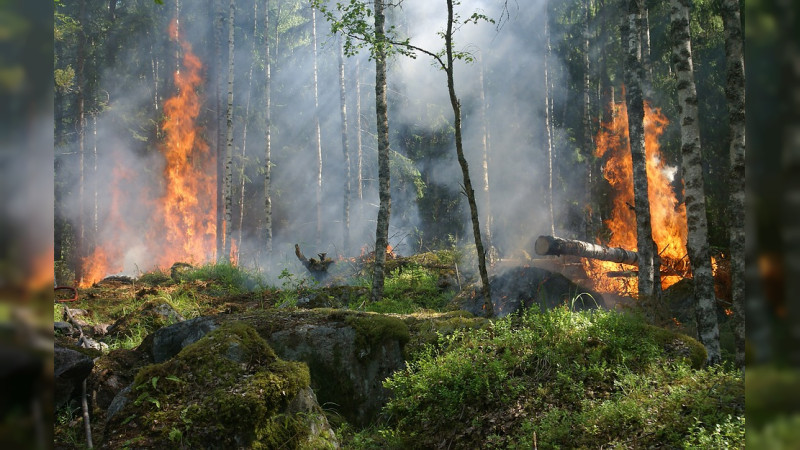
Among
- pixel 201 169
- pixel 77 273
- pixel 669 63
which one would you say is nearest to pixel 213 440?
pixel 669 63

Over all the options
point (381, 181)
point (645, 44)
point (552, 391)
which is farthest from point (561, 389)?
point (645, 44)

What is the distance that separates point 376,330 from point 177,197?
84.0 ft

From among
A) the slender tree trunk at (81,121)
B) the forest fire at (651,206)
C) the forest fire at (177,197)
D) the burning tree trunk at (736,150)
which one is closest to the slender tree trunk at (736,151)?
the burning tree trunk at (736,150)

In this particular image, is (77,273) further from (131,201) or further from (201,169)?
(201,169)

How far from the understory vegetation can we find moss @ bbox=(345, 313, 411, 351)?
0.68ft

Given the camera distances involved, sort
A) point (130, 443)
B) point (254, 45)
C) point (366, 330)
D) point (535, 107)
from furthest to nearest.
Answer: point (254, 45) → point (535, 107) → point (366, 330) → point (130, 443)

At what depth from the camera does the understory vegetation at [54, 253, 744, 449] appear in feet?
14.9

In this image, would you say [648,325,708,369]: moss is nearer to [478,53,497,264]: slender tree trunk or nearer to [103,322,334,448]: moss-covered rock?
[103,322,334,448]: moss-covered rock

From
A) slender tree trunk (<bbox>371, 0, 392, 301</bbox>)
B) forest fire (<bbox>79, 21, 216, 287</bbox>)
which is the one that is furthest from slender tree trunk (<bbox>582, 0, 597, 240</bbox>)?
forest fire (<bbox>79, 21, 216, 287</bbox>)

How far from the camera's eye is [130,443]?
4.14 metres

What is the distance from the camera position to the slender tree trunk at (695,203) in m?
8.01

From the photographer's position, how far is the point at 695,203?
8109 mm

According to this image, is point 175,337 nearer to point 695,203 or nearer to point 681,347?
point 681,347

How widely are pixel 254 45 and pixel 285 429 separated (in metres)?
34.1
